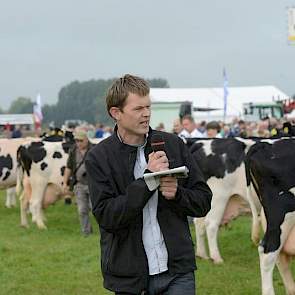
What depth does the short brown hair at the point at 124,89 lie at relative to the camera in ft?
12.6

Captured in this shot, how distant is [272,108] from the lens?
41531mm

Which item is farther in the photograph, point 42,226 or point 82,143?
point 42,226

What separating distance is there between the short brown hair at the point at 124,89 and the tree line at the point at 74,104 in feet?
366

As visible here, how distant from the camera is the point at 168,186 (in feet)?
12.0

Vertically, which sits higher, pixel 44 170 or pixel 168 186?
pixel 168 186

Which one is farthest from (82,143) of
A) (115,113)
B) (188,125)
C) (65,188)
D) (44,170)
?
(115,113)

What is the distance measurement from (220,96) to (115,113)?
55422mm

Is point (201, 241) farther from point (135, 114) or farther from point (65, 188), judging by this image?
point (135, 114)

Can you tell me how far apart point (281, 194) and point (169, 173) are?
4135 millimetres

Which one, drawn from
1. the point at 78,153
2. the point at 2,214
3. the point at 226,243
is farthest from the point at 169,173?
the point at 2,214

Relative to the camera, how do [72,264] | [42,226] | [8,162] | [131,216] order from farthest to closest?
[8,162]
[42,226]
[72,264]
[131,216]

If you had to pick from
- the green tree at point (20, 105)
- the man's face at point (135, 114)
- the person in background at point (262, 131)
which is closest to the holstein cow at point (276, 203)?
the man's face at point (135, 114)

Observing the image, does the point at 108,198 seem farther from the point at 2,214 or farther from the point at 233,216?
the point at 2,214

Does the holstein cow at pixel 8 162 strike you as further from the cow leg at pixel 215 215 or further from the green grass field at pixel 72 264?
the cow leg at pixel 215 215
